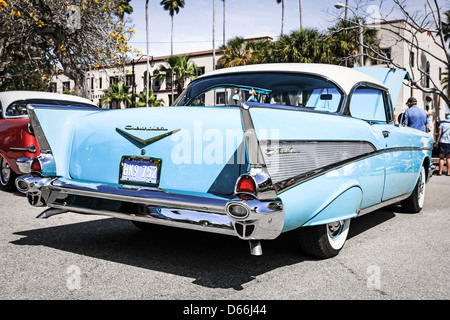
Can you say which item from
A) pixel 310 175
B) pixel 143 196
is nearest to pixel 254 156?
pixel 310 175

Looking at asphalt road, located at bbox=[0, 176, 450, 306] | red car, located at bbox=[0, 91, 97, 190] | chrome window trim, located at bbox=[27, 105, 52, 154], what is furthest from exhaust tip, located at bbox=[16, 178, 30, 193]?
red car, located at bbox=[0, 91, 97, 190]

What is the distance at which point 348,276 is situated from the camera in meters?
3.34

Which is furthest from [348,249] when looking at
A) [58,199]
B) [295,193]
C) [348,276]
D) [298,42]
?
[298,42]

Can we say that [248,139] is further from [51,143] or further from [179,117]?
[51,143]

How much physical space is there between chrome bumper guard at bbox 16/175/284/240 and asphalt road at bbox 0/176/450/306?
0.42 m

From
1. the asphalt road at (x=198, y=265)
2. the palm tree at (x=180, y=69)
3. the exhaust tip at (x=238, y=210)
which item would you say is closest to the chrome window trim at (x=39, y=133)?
the asphalt road at (x=198, y=265)

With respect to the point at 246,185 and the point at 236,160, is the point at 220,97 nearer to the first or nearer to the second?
the point at 236,160

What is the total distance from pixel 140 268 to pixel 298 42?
22.7 metres

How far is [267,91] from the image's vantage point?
14.4 feet

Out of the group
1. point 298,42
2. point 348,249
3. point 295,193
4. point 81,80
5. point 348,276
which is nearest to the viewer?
point 295,193

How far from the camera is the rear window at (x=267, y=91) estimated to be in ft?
13.6

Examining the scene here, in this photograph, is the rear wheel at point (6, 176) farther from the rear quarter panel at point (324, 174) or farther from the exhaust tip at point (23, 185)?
the rear quarter panel at point (324, 174)

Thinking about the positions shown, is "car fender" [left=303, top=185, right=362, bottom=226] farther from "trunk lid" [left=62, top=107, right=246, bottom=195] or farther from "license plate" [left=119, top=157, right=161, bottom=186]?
"license plate" [left=119, top=157, right=161, bottom=186]

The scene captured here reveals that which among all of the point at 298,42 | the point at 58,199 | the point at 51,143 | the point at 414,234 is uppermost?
the point at 298,42
